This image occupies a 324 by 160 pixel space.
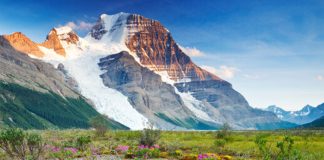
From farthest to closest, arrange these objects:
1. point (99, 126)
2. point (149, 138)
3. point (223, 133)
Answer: point (223, 133)
point (99, 126)
point (149, 138)

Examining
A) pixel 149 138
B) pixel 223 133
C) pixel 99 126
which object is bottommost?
pixel 149 138

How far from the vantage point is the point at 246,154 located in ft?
154

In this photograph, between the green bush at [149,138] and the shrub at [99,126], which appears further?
the shrub at [99,126]

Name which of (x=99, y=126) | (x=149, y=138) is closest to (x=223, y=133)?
(x=99, y=126)

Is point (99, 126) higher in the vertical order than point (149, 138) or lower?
higher

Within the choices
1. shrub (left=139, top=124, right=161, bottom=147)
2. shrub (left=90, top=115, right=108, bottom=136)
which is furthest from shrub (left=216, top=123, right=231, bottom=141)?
shrub (left=139, top=124, right=161, bottom=147)

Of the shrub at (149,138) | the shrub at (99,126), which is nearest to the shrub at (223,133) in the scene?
the shrub at (99,126)

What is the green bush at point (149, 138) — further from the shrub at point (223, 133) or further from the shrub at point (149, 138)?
the shrub at point (223, 133)

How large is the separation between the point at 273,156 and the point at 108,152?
21659 mm

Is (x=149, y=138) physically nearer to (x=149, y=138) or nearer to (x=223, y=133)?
(x=149, y=138)

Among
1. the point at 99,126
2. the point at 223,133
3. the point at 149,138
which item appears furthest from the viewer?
the point at 223,133

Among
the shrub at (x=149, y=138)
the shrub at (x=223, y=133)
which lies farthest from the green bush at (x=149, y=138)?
the shrub at (x=223, y=133)

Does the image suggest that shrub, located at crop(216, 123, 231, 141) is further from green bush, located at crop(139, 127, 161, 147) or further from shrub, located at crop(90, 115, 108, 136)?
green bush, located at crop(139, 127, 161, 147)

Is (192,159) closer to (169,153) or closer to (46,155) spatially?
(169,153)
